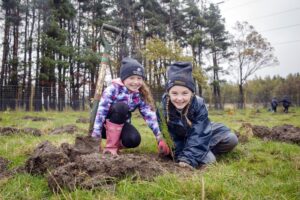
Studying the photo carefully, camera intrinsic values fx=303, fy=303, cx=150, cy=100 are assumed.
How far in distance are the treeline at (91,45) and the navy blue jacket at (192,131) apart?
15.9m

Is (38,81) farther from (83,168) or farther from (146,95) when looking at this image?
(83,168)

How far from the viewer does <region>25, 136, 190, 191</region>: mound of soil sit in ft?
7.09

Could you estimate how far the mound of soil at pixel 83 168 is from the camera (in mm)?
2160

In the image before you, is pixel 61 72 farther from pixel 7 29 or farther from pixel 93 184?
pixel 93 184

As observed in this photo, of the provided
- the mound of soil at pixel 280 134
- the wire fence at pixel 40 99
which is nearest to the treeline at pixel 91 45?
the wire fence at pixel 40 99

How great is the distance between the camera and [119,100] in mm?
3865

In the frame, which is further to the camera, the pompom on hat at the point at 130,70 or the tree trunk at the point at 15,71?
the tree trunk at the point at 15,71

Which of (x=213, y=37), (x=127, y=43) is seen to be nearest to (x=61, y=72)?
(x=127, y=43)

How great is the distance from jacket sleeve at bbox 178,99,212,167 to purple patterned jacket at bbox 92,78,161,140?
1.86ft

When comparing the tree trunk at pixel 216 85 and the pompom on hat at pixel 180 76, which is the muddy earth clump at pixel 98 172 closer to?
the pompom on hat at pixel 180 76

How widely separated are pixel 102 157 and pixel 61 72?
26232 mm

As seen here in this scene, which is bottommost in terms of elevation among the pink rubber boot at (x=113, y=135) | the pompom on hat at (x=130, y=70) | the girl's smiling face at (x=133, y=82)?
the pink rubber boot at (x=113, y=135)

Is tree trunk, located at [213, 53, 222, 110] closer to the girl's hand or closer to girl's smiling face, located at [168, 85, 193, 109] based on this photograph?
the girl's hand

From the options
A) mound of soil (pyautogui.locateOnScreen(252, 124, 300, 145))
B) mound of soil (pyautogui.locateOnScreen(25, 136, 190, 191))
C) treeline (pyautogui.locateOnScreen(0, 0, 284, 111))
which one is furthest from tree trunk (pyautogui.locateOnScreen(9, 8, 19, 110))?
mound of soil (pyautogui.locateOnScreen(25, 136, 190, 191))
